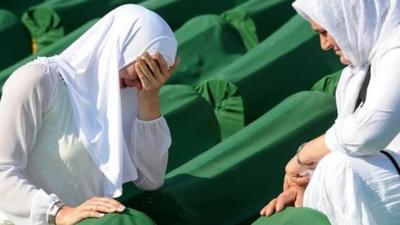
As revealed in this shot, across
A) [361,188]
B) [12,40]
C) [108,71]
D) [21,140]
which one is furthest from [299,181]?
[12,40]

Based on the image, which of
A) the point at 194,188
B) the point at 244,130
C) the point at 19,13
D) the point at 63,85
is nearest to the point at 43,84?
the point at 63,85

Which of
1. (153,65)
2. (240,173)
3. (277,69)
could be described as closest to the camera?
(153,65)

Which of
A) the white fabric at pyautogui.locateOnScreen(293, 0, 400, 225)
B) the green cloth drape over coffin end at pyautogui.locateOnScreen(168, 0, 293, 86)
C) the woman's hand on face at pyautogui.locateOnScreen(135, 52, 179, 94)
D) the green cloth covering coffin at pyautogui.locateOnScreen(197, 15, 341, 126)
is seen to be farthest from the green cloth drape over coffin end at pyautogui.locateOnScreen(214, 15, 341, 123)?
the white fabric at pyautogui.locateOnScreen(293, 0, 400, 225)

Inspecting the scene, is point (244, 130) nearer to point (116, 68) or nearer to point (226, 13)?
point (116, 68)

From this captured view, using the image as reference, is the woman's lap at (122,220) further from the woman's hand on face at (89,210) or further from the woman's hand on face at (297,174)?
the woman's hand on face at (297,174)

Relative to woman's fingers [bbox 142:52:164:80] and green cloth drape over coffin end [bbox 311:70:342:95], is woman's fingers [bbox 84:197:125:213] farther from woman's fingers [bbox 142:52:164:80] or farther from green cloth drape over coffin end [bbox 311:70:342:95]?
green cloth drape over coffin end [bbox 311:70:342:95]

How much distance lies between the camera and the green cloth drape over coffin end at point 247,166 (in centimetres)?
326

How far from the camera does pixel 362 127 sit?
2.59m

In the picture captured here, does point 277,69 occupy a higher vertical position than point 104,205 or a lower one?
lower

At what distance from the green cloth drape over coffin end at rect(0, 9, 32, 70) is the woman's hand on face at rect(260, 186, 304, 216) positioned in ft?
5.41

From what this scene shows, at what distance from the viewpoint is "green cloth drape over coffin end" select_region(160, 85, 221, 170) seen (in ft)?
12.0

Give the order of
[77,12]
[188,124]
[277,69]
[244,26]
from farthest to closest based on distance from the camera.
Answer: [77,12]
[244,26]
[277,69]
[188,124]

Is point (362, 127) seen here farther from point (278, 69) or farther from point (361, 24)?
point (278, 69)

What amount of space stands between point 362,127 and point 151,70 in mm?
622
